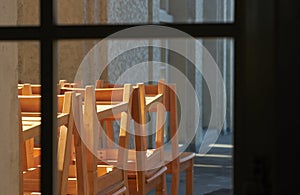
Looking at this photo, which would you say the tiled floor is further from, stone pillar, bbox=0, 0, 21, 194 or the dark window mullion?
the dark window mullion

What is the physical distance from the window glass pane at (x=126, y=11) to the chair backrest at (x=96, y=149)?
47 cm

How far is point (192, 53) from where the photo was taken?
27.0ft

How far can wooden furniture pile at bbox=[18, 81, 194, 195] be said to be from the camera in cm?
254

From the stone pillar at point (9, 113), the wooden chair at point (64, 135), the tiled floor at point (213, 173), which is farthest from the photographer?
the tiled floor at point (213, 173)

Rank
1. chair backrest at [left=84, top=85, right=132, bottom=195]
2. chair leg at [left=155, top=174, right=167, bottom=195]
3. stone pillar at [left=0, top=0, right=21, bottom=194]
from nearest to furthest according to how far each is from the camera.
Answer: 1. stone pillar at [left=0, top=0, right=21, bottom=194]
2. chair backrest at [left=84, top=85, right=132, bottom=195]
3. chair leg at [left=155, top=174, right=167, bottom=195]

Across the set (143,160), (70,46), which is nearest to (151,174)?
(143,160)

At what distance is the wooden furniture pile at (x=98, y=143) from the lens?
2.54 meters

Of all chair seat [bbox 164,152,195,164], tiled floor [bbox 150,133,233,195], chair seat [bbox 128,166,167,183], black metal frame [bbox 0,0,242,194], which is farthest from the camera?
tiled floor [bbox 150,133,233,195]

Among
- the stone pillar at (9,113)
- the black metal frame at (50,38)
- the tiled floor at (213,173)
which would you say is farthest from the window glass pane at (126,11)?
the black metal frame at (50,38)

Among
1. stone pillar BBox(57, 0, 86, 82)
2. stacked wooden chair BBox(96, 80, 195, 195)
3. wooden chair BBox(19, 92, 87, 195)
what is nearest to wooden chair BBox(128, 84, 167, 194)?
stacked wooden chair BBox(96, 80, 195, 195)

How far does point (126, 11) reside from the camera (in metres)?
5.61

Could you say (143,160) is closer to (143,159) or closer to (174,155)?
(143,159)

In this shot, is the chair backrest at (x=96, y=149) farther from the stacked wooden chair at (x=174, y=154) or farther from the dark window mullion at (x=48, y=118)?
the dark window mullion at (x=48, y=118)

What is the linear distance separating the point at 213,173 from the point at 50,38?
5.59 m
